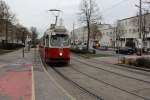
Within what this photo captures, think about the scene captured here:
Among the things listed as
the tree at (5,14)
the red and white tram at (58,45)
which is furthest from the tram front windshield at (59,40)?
the tree at (5,14)

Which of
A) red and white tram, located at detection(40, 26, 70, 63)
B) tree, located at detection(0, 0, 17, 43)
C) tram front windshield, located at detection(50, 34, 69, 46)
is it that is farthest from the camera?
tree, located at detection(0, 0, 17, 43)

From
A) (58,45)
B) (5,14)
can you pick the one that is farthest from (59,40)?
(5,14)

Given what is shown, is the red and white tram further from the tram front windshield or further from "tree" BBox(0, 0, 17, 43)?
"tree" BBox(0, 0, 17, 43)

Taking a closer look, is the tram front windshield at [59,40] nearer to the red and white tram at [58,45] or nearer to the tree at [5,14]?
the red and white tram at [58,45]

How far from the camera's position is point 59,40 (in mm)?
28219

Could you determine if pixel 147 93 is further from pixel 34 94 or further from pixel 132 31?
pixel 132 31

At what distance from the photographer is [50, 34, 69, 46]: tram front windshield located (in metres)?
28.1

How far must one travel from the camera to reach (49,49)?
2798 centimetres

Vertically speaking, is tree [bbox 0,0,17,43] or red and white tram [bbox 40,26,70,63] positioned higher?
tree [bbox 0,0,17,43]

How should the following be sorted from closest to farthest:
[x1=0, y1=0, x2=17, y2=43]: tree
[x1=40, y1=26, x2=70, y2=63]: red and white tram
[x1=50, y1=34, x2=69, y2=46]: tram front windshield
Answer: [x1=40, y1=26, x2=70, y2=63]: red and white tram, [x1=50, y1=34, x2=69, y2=46]: tram front windshield, [x1=0, y1=0, x2=17, y2=43]: tree

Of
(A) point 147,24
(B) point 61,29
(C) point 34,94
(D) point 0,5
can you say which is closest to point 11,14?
(D) point 0,5

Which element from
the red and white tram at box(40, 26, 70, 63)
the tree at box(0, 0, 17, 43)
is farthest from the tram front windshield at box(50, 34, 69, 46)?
the tree at box(0, 0, 17, 43)

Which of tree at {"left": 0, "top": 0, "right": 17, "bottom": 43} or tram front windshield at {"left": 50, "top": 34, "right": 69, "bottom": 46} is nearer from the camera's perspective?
tram front windshield at {"left": 50, "top": 34, "right": 69, "bottom": 46}

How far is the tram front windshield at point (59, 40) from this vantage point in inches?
1105
